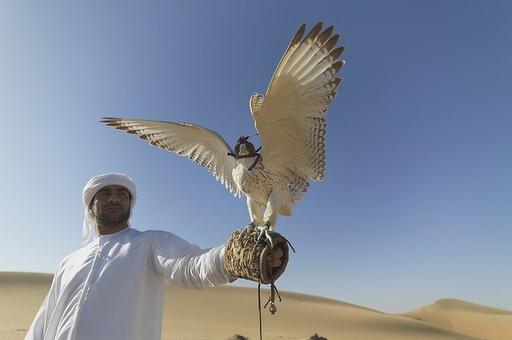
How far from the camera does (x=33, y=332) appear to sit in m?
2.18

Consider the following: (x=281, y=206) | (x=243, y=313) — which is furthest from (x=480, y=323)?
(x=281, y=206)

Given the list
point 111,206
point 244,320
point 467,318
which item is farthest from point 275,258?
point 467,318

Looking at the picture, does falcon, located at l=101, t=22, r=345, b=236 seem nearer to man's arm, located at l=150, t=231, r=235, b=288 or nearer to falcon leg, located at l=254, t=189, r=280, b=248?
falcon leg, located at l=254, t=189, r=280, b=248

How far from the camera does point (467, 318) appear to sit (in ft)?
119

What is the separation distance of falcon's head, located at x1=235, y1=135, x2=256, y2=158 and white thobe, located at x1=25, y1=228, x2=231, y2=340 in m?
0.76

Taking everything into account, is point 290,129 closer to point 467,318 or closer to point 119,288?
point 119,288

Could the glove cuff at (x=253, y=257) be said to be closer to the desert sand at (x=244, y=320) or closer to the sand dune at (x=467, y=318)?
the desert sand at (x=244, y=320)

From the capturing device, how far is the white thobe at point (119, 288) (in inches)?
71.5

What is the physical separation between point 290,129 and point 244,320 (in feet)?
66.2

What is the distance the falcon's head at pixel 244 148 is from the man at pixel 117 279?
0.75 m

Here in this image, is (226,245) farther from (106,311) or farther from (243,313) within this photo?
(243,313)

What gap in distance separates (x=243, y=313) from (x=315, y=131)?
891 inches

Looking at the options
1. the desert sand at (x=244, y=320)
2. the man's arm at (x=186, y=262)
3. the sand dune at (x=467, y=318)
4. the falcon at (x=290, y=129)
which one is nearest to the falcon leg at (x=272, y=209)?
the falcon at (x=290, y=129)

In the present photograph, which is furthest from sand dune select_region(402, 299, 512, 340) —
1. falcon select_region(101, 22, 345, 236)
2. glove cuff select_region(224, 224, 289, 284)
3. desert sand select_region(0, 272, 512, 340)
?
glove cuff select_region(224, 224, 289, 284)
